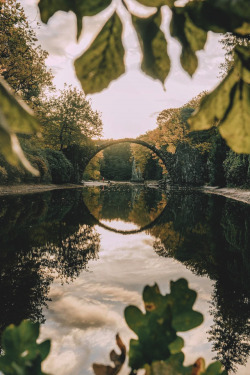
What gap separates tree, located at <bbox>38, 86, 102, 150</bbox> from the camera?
3067 centimetres

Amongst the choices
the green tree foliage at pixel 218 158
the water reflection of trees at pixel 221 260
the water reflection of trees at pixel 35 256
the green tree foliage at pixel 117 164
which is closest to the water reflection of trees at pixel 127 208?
the water reflection of trees at pixel 221 260

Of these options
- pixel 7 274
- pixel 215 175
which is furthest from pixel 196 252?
pixel 215 175

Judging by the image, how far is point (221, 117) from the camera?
0.45m

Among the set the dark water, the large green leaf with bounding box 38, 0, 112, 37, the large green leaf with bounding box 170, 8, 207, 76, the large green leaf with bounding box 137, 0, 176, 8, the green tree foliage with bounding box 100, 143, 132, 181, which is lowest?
the dark water

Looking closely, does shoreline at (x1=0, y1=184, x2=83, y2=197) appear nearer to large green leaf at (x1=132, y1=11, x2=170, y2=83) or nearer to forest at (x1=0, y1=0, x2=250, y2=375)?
forest at (x1=0, y1=0, x2=250, y2=375)

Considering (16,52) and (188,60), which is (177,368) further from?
(16,52)

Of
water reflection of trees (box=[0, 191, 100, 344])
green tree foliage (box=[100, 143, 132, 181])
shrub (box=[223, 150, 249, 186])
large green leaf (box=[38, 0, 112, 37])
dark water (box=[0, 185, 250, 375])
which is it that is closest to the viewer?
large green leaf (box=[38, 0, 112, 37])

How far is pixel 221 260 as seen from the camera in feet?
16.4

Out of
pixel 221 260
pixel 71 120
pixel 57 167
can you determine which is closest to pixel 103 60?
pixel 221 260

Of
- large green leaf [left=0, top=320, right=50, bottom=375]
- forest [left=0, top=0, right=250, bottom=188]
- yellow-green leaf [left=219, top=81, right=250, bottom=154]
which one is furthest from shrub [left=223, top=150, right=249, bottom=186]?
large green leaf [left=0, top=320, right=50, bottom=375]

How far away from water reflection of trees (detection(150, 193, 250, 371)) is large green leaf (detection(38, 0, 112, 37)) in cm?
271

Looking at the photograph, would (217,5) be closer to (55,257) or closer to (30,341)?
(30,341)

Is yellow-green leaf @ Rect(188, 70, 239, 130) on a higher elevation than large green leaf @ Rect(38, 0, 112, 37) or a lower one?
lower

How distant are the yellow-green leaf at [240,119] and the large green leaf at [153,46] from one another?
0.13 metres
